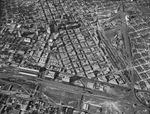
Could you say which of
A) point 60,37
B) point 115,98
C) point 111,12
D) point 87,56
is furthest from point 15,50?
point 111,12

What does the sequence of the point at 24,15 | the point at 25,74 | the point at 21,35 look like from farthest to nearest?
the point at 24,15 < the point at 21,35 < the point at 25,74

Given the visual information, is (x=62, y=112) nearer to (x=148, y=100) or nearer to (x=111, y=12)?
(x=148, y=100)

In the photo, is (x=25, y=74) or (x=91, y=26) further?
(x=91, y=26)

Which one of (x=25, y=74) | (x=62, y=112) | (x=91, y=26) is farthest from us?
(x=91, y=26)

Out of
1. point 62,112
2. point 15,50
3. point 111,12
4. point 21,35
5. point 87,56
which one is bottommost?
point 62,112

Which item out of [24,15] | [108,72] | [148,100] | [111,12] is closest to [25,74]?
[108,72]

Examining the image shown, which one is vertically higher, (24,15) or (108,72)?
(24,15)

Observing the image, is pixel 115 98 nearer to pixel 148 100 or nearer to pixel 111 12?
pixel 148 100
